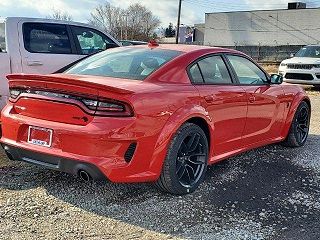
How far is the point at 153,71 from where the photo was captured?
419 centimetres

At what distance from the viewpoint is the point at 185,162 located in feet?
14.0

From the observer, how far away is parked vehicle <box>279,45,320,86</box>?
1443cm

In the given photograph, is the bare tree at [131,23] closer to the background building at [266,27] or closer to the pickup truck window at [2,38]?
the background building at [266,27]

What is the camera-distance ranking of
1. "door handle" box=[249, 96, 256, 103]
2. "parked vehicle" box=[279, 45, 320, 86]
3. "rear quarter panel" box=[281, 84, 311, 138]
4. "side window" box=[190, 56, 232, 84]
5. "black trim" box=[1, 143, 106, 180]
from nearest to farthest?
"black trim" box=[1, 143, 106, 180] → "side window" box=[190, 56, 232, 84] → "door handle" box=[249, 96, 256, 103] → "rear quarter panel" box=[281, 84, 311, 138] → "parked vehicle" box=[279, 45, 320, 86]

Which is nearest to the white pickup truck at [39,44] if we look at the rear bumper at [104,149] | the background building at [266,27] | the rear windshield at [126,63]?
the rear windshield at [126,63]

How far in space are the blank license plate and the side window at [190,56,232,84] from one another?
5.09 ft

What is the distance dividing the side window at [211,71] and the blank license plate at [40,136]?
1552 mm

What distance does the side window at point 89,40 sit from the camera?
23.1 feet

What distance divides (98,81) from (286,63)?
12574mm

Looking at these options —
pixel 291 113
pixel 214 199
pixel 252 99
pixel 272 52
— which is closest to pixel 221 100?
pixel 252 99

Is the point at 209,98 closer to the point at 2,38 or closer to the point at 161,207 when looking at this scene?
the point at 161,207

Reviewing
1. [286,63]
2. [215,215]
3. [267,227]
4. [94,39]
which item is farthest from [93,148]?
[286,63]

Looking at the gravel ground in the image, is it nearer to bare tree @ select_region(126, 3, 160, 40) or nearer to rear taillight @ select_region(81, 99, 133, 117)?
rear taillight @ select_region(81, 99, 133, 117)

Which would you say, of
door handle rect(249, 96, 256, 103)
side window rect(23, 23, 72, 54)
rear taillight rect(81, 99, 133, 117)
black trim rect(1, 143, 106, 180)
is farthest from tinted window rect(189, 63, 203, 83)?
side window rect(23, 23, 72, 54)
